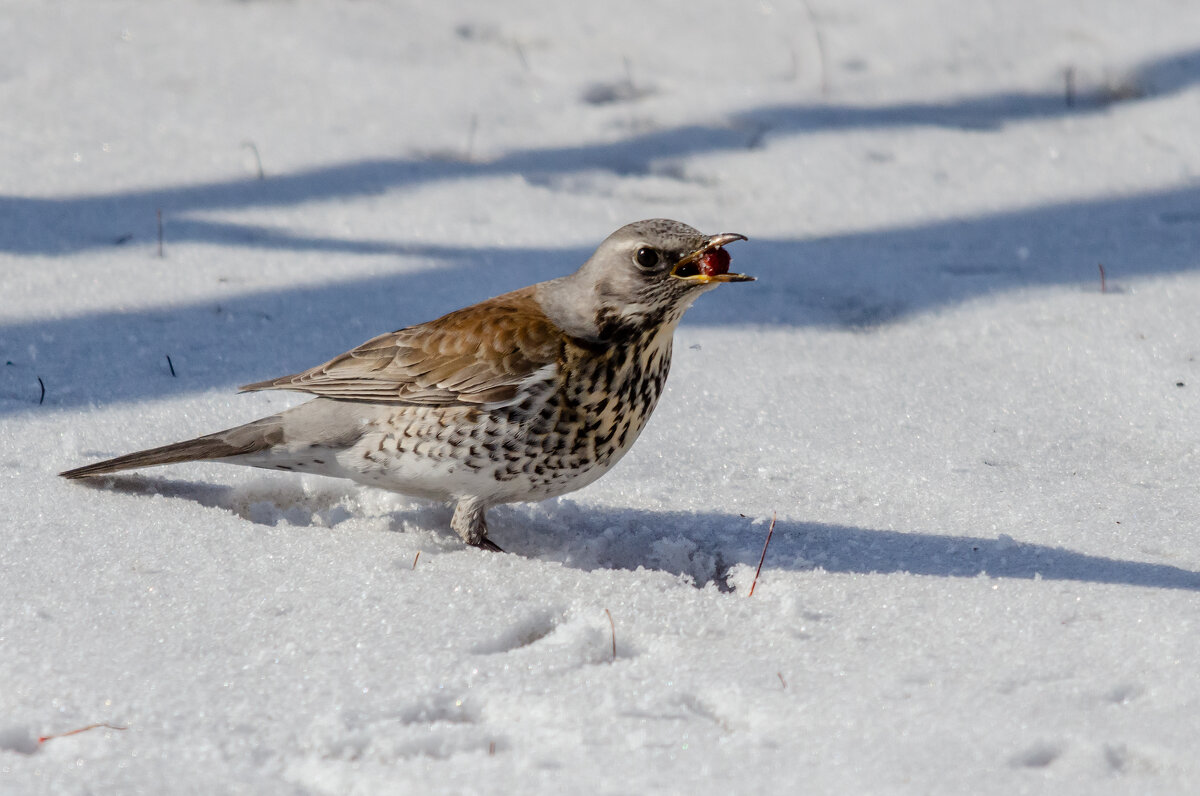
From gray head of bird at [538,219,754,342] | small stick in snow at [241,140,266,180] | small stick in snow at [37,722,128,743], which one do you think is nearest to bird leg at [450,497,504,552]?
gray head of bird at [538,219,754,342]

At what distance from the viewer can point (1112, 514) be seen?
3738mm

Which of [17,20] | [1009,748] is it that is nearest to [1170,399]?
[1009,748]

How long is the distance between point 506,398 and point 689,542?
26.5 inches

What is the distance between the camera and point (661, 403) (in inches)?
180

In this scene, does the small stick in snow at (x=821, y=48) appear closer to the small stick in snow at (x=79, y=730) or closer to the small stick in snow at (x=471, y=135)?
the small stick in snow at (x=471, y=135)

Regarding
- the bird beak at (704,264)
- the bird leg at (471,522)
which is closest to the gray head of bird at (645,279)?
the bird beak at (704,264)

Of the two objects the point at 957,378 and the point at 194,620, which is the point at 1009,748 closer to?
the point at 194,620

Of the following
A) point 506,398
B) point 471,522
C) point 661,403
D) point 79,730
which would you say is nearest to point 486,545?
point 471,522

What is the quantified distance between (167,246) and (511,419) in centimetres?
268

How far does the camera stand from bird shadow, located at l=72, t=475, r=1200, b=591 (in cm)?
339

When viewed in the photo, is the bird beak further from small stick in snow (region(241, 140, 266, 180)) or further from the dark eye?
small stick in snow (region(241, 140, 266, 180))

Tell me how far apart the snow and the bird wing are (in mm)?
389

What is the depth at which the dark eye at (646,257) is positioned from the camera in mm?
3596

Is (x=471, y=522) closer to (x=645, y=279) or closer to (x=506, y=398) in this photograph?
(x=506, y=398)
